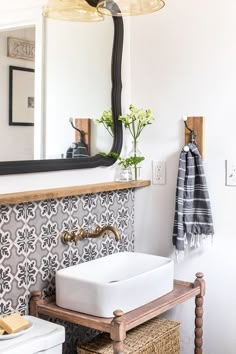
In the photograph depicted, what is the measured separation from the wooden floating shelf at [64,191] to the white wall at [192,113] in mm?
184

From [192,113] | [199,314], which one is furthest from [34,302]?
[192,113]

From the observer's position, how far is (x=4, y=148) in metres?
1.88

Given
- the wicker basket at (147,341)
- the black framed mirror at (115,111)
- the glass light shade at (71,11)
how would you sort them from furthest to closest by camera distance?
the black framed mirror at (115,111)
the wicker basket at (147,341)
the glass light shade at (71,11)

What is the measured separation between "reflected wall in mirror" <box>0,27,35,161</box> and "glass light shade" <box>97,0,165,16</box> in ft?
1.29

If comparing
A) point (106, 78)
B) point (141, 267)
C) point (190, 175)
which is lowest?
point (141, 267)

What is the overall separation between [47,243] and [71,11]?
0.93 metres

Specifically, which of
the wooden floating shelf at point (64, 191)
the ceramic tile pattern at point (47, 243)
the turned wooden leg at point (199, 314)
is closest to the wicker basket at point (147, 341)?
the turned wooden leg at point (199, 314)

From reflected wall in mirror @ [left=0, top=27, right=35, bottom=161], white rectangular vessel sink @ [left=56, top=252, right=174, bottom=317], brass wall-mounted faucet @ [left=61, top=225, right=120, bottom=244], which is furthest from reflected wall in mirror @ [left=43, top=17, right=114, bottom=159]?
white rectangular vessel sink @ [left=56, top=252, right=174, bottom=317]

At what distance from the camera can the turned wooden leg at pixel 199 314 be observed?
2188mm

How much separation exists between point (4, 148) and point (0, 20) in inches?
19.0

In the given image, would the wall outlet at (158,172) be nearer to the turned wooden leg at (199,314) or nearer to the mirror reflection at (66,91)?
the mirror reflection at (66,91)

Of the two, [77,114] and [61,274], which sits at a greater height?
[77,114]

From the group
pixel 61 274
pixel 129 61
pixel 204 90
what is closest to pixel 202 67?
pixel 204 90

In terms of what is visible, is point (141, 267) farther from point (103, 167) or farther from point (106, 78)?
point (106, 78)
